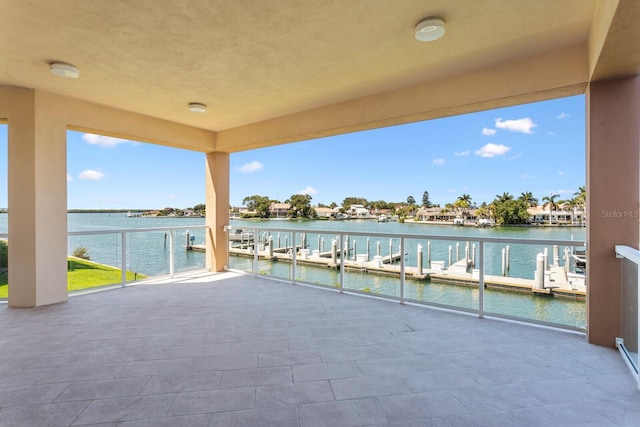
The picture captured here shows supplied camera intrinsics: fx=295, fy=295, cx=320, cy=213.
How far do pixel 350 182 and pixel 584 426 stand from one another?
26.3 metres

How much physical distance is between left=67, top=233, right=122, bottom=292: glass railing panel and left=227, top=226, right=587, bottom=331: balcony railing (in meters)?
1.98

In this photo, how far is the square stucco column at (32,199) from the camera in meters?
3.68

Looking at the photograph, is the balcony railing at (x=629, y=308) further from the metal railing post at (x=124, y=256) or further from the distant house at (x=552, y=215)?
the distant house at (x=552, y=215)

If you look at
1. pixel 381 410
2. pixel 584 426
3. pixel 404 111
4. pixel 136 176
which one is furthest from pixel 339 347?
pixel 136 176

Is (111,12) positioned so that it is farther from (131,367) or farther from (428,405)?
(428,405)

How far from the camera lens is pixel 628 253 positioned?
2.27m

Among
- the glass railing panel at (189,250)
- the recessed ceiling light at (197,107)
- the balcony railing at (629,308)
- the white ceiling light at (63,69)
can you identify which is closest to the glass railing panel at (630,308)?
the balcony railing at (629,308)

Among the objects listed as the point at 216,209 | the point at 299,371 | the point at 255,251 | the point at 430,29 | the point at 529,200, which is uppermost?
the point at 430,29

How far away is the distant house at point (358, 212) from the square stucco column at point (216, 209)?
420 inches

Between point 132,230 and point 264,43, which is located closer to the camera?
point 264,43

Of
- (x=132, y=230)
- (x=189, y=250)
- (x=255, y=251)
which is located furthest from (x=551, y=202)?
(x=132, y=230)

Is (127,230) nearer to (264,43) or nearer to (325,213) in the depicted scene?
(264,43)

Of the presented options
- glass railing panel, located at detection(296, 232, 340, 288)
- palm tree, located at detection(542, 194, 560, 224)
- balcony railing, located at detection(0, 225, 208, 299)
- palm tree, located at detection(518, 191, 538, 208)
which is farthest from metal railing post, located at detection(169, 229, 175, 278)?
palm tree, located at detection(518, 191, 538, 208)

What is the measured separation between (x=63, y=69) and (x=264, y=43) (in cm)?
216
